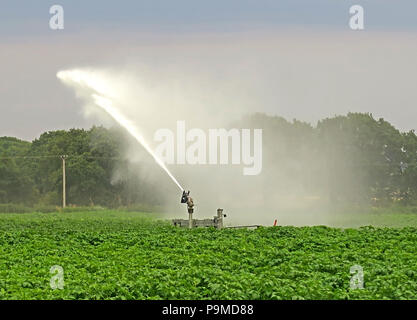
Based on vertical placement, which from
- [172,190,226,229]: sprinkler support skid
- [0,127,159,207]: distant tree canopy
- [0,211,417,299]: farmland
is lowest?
[0,211,417,299]: farmland

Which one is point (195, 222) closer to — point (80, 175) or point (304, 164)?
point (304, 164)

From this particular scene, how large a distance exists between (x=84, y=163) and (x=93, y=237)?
71.0 m

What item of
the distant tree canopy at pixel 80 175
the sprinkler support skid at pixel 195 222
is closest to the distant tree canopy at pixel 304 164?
the distant tree canopy at pixel 80 175

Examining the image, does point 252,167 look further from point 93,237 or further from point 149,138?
point 93,237

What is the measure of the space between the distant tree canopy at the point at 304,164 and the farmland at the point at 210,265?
64265 mm

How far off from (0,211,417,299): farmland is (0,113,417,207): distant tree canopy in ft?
211

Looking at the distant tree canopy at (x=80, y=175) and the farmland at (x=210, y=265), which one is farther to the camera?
the distant tree canopy at (x=80, y=175)

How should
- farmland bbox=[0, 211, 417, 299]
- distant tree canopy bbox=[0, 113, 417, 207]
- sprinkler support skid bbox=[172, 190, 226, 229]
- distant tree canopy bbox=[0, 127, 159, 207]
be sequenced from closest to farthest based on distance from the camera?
farmland bbox=[0, 211, 417, 299] → sprinkler support skid bbox=[172, 190, 226, 229] → distant tree canopy bbox=[0, 113, 417, 207] → distant tree canopy bbox=[0, 127, 159, 207]

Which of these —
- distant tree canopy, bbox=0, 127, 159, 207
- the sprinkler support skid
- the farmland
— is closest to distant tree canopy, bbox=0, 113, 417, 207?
distant tree canopy, bbox=0, 127, 159, 207

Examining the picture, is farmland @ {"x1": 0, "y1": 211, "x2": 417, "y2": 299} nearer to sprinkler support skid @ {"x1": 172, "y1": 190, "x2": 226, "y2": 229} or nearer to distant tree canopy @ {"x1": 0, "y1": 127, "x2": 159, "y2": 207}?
sprinkler support skid @ {"x1": 172, "y1": 190, "x2": 226, "y2": 229}

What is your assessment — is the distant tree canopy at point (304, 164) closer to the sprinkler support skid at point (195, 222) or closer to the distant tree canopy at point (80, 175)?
the distant tree canopy at point (80, 175)

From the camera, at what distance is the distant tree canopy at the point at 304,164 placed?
3907 inches

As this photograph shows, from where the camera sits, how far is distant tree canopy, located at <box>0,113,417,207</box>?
9925 centimetres
